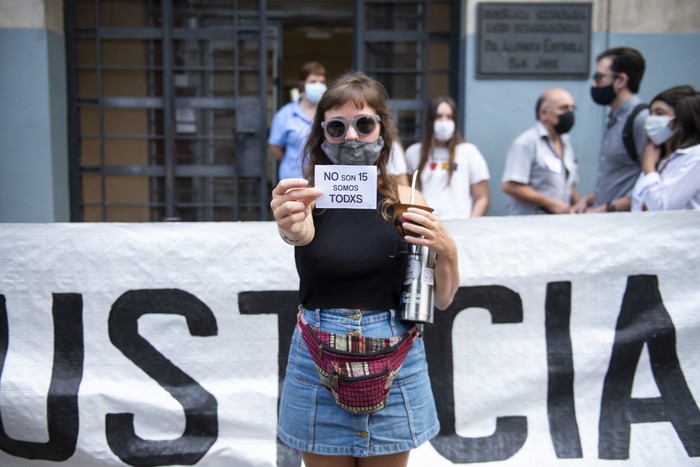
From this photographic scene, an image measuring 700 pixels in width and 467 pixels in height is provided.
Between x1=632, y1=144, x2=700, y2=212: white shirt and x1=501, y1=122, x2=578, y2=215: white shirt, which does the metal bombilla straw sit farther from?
x1=501, y1=122, x2=578, y2=215: white shirt

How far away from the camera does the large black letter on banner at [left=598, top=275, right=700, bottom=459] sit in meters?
3.46

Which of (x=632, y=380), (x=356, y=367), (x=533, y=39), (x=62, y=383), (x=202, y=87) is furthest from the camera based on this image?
(x=202, y=87)

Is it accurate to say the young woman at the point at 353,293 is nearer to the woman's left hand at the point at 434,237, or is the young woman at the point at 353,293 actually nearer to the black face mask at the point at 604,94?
the woman's left hand at the point at 434,237

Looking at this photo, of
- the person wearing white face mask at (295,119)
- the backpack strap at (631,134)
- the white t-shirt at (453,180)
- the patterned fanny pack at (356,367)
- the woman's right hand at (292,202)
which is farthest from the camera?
the person wearing white face mask at (295,119)

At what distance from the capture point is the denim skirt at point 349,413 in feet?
7.62

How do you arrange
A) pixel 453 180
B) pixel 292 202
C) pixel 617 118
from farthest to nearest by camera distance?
pixel 453 180 → pixel 617 118 → pixel 292 202

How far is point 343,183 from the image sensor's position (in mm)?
2229

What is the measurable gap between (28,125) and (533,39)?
14.4 ft

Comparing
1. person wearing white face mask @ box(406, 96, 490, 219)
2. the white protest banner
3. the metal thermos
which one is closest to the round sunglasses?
the metal thermos

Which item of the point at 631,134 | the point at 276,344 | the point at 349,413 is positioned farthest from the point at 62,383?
the point at 631,134

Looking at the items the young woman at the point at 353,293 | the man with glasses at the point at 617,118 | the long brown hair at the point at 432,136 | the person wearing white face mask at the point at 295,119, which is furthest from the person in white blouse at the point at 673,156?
the person wearing white face mask at the point at 295,119

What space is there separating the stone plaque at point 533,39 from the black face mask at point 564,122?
2.99ft

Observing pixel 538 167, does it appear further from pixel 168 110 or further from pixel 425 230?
pixel 168 110

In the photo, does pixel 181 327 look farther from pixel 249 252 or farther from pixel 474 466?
pixel 474 466
